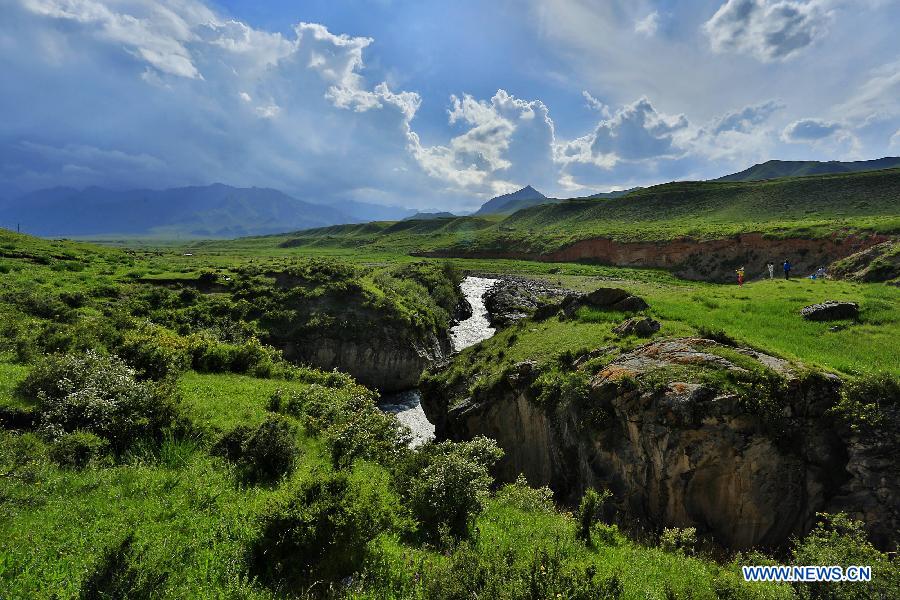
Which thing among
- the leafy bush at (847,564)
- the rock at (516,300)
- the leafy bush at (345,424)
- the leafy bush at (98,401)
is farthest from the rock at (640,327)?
the rock at (516,300)

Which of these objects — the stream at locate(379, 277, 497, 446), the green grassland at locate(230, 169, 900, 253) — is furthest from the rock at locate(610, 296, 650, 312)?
the green grassland at locate(230, 169, 900, 253)

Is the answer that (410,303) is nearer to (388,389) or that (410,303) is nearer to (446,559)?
(388,389)

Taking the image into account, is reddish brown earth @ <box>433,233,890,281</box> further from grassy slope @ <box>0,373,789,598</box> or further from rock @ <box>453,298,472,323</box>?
grassy slope @ <box>0,373,789,598</box>

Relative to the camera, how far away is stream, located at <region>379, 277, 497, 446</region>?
27.5 metres

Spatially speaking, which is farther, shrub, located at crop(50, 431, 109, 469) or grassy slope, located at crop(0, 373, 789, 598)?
shrub, located at crop(50, 431, 109, 469)

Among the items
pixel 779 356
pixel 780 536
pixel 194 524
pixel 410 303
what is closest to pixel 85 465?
pixel 194 524

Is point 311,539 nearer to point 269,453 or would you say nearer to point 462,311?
point 269,453

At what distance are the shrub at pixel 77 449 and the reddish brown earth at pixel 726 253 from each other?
70.2 meters

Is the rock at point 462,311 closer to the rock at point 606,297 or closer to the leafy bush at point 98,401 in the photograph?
the rock at point 606,297

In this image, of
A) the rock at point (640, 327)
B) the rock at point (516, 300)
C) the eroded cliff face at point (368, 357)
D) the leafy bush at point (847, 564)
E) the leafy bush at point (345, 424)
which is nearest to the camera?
the leafy bush at point (847, 564)

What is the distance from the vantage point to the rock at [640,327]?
58.7 ft

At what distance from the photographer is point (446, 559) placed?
28.3ft

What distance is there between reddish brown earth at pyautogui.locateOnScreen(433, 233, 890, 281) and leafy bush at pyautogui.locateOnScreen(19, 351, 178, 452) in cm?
6894

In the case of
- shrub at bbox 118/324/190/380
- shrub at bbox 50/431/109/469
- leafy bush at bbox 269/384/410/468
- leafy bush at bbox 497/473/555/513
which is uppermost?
shrub at bbox 118/324/190/380
